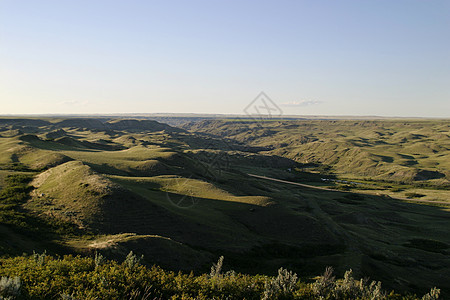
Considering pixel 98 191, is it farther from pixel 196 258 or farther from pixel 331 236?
pixel 331 236

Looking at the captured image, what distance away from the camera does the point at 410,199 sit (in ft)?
393

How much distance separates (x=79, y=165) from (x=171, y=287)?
45691 mm

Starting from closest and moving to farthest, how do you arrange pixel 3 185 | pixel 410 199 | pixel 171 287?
1. pixel 171 287
2. pixel 3 185
3. pixel 410 199

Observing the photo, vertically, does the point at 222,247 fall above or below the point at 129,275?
below

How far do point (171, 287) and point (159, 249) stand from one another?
1404 centimetres

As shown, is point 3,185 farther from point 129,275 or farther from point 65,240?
point 129,275

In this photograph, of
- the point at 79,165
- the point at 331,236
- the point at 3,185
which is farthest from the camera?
the point at 79,165

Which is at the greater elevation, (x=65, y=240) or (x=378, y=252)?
(x=65, y=240)

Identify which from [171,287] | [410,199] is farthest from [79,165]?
[410,199]

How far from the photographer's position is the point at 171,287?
17.4 metres

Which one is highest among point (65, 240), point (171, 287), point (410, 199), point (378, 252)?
point (171, 287)

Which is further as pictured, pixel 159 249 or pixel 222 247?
pixel 222 247

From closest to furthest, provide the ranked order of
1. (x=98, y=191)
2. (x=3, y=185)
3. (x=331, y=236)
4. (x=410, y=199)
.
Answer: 1. (x=98, y=191)
2. (x=3, y=185)
3. (x=331, y=236)
4. (x=410, y=199)

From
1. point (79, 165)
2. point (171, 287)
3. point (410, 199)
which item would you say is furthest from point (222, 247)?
point (410, 199)
